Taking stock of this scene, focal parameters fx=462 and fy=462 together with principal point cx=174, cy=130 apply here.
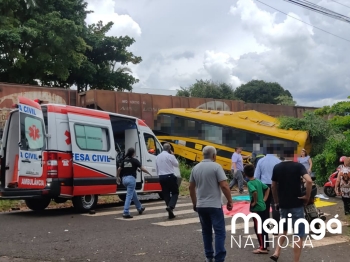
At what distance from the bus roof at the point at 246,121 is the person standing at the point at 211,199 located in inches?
434

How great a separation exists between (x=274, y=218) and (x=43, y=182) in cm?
492

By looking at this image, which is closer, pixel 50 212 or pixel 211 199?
pixel 211 199

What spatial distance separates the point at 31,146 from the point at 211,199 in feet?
17.1

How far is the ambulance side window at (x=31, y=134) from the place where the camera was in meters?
9.65

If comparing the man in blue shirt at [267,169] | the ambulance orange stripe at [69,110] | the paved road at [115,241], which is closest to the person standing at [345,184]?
the paved road at [115,241]

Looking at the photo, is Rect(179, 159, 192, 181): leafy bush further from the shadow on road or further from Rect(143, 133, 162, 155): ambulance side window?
Answer: the shadow on road

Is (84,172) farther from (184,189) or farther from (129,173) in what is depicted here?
(184,189)

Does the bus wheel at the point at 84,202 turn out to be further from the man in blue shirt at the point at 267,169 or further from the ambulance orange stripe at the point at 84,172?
the man in blue shirt at the point at 267,169

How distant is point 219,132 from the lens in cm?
1800

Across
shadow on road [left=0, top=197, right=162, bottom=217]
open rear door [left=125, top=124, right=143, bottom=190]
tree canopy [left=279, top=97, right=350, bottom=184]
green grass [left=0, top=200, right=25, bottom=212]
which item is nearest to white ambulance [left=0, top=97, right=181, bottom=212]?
shadow on road [left=0, top=197, right=162, bottom=217]

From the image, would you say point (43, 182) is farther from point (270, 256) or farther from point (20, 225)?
point (270, 256)

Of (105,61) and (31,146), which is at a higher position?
(105,61)

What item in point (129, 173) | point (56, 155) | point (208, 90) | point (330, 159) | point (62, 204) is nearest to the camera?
point (56, 155)

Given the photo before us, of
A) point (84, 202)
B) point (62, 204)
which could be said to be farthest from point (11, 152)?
point (62, 204)
